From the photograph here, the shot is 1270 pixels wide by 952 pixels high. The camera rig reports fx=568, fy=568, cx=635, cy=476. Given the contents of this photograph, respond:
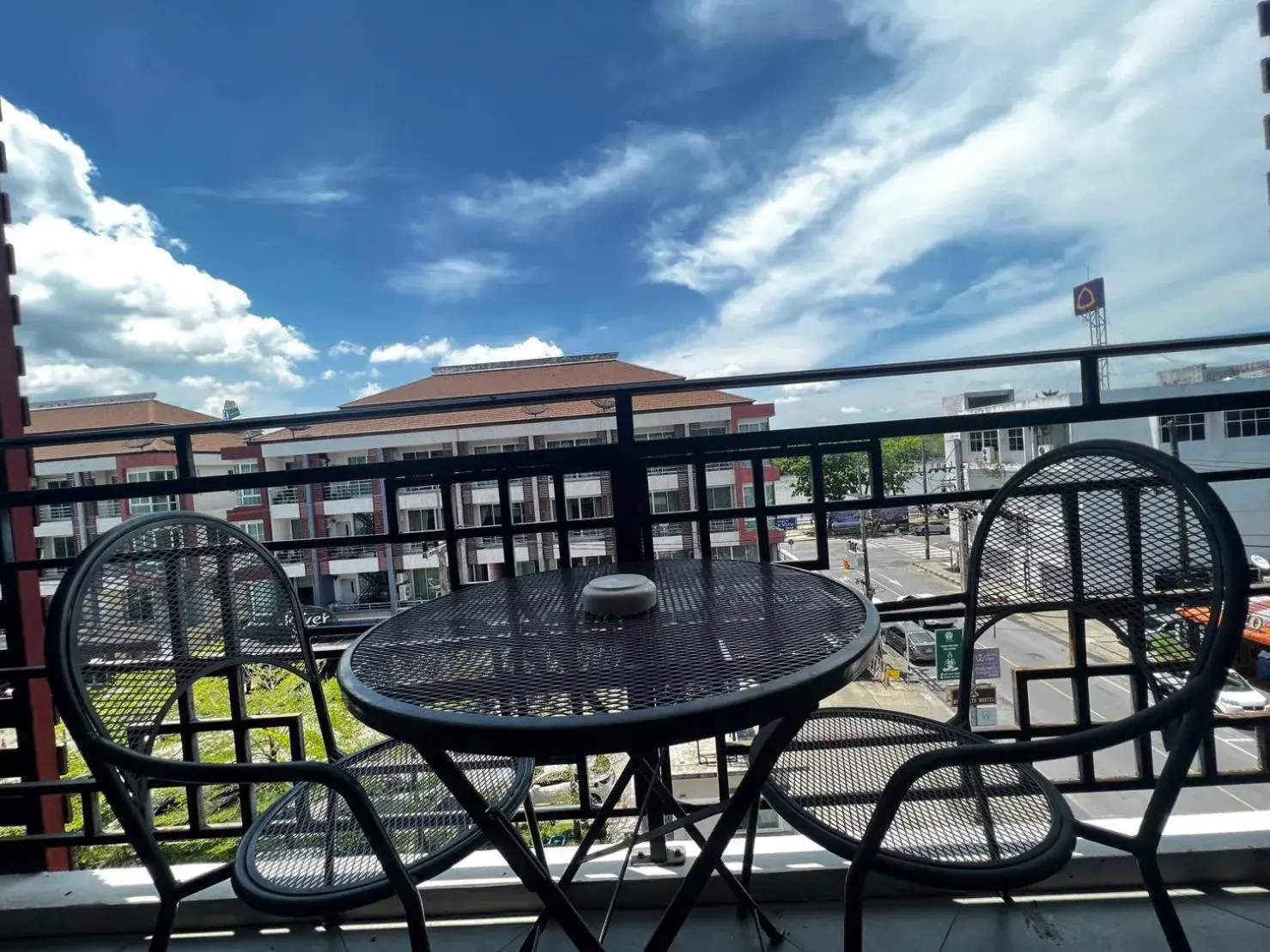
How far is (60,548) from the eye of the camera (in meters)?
1.74

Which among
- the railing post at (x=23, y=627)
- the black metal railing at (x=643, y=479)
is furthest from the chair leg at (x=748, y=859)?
the railing post at (x=23, y=627)

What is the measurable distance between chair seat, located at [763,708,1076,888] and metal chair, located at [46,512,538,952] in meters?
0.53

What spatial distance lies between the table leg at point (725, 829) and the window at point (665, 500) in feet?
2.59

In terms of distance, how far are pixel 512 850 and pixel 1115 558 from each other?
119cm

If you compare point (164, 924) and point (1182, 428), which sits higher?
point (1182, 428)

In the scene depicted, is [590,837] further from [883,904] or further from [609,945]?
[883,904]

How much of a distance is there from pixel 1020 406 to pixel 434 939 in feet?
6.17

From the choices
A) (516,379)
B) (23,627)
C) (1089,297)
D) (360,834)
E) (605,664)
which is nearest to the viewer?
(605,664)

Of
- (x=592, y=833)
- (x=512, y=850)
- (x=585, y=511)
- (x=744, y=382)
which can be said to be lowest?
(x=592, y=833)

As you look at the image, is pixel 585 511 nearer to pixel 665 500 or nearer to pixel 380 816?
pixel 665 500

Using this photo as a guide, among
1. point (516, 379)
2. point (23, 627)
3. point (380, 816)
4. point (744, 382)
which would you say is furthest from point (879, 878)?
point (516, 379)

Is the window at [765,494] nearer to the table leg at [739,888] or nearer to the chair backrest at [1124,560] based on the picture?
the chair backrest at [1124,560]

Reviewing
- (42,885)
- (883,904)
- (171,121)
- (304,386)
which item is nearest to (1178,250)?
(883,904)

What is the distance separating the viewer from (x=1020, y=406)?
1414 millimetres
